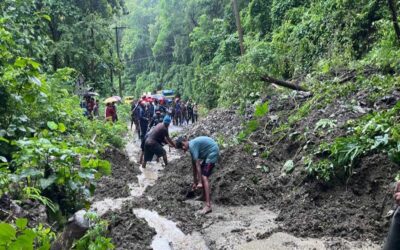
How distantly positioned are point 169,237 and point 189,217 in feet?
2.84

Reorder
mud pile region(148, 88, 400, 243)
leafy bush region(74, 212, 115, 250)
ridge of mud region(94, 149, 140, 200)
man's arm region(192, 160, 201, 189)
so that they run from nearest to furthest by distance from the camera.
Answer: leafy bush region(74, 212, 115, 250)
mud pile region(148, 88, 400, 243)
man's arm region(192, 160, 201, 189)
ridge of mud region(94, 149, 140, 200)

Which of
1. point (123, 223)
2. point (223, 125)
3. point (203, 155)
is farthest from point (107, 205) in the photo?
point (223, 125)

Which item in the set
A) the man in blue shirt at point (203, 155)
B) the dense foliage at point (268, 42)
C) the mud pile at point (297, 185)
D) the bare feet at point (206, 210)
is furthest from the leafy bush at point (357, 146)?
the dense foliage at point (268, 42)

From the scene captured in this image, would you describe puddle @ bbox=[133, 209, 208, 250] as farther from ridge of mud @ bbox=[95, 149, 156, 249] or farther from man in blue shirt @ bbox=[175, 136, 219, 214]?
man in blue shirt @ bbox=[175, 136, 219, 214]

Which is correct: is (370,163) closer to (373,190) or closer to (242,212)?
(373,190)

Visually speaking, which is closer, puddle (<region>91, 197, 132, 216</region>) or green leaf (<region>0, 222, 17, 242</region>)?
green leaf (<region>0, 222, 17, 242</region>)

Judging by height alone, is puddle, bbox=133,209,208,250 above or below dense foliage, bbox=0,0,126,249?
below

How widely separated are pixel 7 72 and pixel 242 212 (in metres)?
4.33

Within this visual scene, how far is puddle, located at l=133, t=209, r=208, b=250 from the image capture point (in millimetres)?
6188

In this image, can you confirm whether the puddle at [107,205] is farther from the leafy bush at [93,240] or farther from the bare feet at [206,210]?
the leafy bush at [93,240]

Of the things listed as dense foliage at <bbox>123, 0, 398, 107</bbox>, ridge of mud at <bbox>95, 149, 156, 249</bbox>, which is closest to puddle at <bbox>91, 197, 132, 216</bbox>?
ridge of mud at <bbox>95, 149, 156, 249</bbox>

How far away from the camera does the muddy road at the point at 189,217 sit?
591 cm

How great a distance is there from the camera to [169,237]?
6531 millimetres

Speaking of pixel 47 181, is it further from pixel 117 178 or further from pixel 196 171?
pixel 117 178
